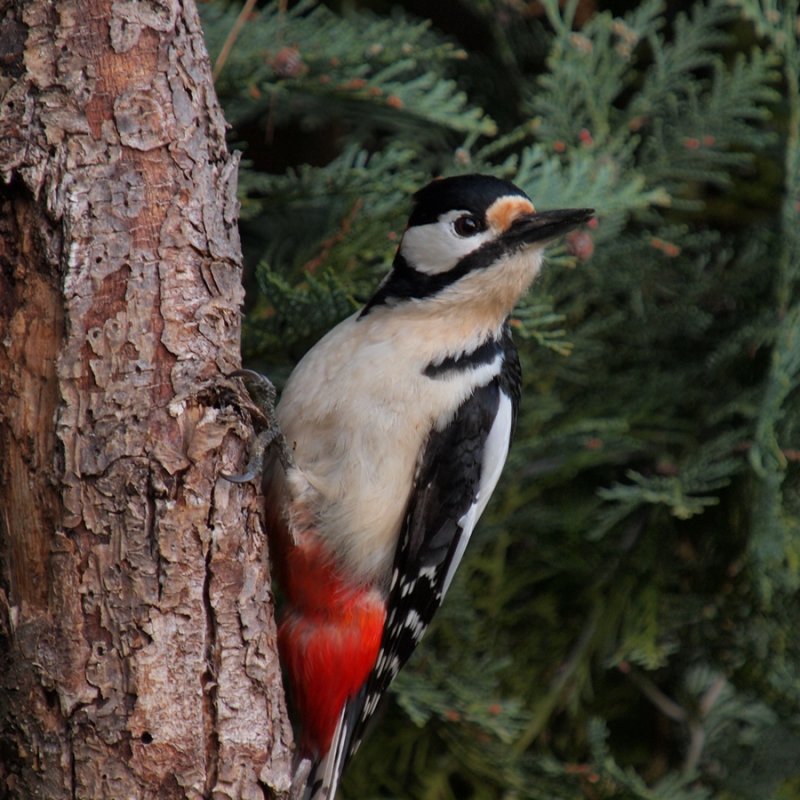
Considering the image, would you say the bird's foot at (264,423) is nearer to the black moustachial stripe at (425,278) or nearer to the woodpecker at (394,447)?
the woodpecker at (394,447)

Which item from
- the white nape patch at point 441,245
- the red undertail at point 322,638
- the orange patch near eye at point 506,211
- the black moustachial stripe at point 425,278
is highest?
the orange patch near eye at point 506,211

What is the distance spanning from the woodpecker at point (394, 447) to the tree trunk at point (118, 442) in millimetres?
345

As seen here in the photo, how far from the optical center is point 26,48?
6.42ft

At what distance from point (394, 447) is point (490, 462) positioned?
253 mm

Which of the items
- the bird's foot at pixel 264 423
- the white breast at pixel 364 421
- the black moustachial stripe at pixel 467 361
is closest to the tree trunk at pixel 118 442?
the bird's foot at pixel 264 423

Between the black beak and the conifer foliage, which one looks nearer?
the black beak

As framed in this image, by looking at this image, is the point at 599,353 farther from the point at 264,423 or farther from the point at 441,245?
the point at 264,423

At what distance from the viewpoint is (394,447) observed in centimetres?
235

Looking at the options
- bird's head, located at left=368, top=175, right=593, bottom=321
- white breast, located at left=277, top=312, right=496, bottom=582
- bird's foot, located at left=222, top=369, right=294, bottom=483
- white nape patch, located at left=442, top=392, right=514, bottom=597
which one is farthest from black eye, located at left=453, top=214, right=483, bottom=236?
bird's foot, located at left=222, top=369, right=294, bottom=483

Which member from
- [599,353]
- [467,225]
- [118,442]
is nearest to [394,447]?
[467,225]

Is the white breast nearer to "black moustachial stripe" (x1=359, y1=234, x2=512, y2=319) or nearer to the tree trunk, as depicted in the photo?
"black moustachial stripe" (x1=359, y1=234, x2=512, y2=319)

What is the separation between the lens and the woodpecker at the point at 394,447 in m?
2.34

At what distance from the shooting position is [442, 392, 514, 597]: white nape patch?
2461mm

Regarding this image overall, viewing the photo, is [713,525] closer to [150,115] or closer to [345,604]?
[345,604]
